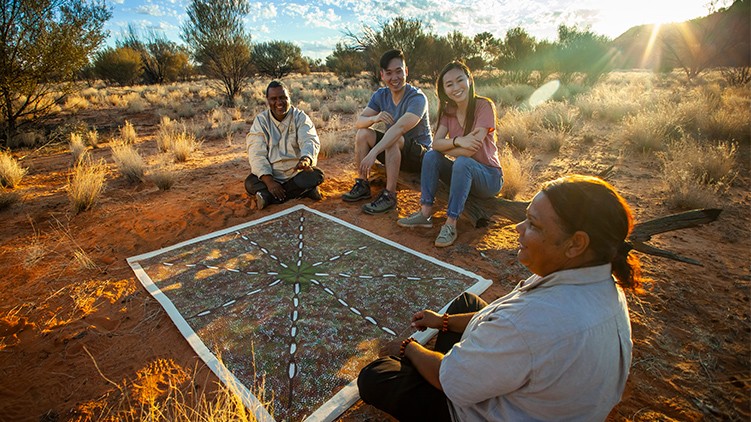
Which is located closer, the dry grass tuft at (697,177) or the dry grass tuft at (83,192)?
the dry grass tuft at (697,177)

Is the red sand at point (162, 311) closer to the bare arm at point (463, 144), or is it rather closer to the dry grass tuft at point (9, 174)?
the dry grass tuft at point (9, 174)

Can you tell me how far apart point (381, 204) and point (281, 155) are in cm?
141

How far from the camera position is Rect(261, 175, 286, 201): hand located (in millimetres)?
4035

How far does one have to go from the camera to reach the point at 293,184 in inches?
167

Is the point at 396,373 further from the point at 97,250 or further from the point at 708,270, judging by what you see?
the point at 97,250

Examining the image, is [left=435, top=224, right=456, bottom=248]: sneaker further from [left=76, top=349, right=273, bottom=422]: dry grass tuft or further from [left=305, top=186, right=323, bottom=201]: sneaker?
[left=76, top=349, right=273, bottom=422]: dry grass tuft

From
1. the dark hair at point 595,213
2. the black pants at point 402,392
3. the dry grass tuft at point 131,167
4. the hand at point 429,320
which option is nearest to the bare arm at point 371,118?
the hand at point 429,320

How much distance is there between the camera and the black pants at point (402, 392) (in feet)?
4.57

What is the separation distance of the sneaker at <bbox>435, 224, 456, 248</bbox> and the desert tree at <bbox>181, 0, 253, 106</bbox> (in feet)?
39.1

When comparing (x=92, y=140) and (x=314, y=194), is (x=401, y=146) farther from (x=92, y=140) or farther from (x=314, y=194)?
(x=92, y=140)

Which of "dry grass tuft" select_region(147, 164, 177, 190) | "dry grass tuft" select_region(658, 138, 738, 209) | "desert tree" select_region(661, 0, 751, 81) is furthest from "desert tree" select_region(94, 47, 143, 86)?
"desert tree" select_region(661, 0, 751, 81)

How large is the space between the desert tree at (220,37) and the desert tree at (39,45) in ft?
16.9

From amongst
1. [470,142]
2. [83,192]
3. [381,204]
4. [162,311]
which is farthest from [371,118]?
[83,192]

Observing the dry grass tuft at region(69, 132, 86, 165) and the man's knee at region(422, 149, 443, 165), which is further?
the dry grass tuft at region(69, 132, 86, 165)
